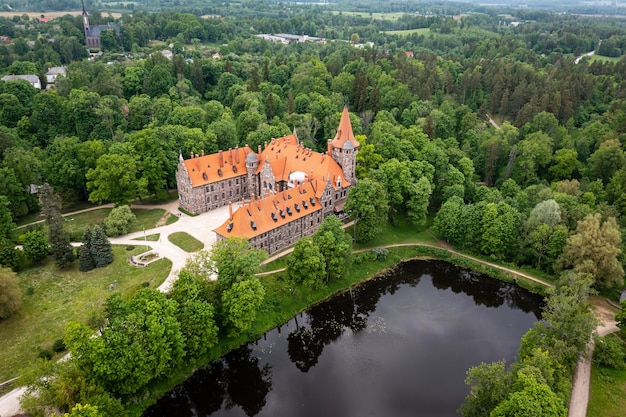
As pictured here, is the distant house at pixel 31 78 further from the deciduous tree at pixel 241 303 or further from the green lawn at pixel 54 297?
the deciduous tree at pixel 241 303

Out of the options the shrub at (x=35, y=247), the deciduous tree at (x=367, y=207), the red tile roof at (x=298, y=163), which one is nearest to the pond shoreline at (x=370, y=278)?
the deciduous tree at (x=367, y=207)

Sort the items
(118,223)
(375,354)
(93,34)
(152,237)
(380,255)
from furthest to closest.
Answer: (93,34) < (152,237) < (118,223) < (380,255) < (375,354)

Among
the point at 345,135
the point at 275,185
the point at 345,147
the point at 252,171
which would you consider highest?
the point at 345,135

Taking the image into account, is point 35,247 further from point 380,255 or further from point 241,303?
point 380,255

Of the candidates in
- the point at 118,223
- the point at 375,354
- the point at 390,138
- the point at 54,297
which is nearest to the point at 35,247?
the point at 54,297

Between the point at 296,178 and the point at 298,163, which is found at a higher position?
the point at 298,163

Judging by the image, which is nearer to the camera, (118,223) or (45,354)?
(45,354)

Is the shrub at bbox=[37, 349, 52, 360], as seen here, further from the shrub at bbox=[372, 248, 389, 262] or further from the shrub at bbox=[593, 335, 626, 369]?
the shrub at bbox=[593, 335, 626, 369]
